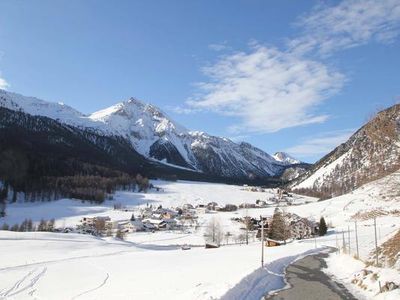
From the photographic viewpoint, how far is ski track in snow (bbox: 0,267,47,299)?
101 feet

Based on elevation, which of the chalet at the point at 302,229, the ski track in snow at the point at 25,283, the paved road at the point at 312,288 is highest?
the chalet at the point at 302,229

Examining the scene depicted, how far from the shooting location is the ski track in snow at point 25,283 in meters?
30.7

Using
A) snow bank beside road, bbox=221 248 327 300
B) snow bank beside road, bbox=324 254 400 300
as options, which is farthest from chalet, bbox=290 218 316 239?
snow bank beside road, bbox=324 254 400 300

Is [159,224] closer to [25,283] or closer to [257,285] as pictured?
[25,283]

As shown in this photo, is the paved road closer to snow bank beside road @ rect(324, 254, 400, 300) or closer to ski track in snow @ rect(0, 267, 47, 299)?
snow bank beside road @ rect(324, 254, 400, 300)

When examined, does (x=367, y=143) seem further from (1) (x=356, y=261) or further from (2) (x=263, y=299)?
(1) (x=356, y=261)

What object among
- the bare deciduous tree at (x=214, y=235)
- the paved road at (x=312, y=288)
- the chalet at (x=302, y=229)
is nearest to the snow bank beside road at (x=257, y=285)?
the paved road at (x=312, y=288)

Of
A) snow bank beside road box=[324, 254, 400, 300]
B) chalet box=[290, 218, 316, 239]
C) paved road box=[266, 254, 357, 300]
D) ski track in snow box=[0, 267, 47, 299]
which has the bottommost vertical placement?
ski track in snow box=[0, 267, 47, 299]

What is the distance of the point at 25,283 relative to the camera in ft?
116

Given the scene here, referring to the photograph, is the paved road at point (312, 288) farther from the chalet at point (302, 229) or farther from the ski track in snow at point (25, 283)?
the chalet at point (302, 229)

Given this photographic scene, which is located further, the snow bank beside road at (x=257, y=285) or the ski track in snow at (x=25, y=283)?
the ski track in snow at (x=25, y=283)

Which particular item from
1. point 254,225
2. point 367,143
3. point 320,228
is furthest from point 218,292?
point 254,225

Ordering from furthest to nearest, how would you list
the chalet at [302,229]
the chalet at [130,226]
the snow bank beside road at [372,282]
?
the chalet at [130,226] → the chalet at [302,229] → the snow bank beside road at [372,282]

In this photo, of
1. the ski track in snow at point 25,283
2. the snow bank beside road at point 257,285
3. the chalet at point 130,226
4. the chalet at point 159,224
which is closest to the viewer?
the snow bank beside road at point 257,285
